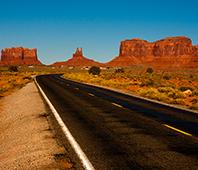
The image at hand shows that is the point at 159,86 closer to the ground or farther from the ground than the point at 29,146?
closer to the ground

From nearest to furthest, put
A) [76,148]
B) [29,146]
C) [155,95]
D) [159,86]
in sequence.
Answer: [76,148] < [29,146] < [155,95] < [159,86]

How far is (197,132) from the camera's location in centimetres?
990

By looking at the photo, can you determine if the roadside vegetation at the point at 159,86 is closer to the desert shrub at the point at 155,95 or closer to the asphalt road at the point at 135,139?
the desert shrub at the point at 155,95

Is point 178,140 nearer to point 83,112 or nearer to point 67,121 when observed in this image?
point 67,121

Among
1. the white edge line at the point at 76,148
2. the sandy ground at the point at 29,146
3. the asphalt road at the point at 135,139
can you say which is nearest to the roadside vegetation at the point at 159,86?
the asphalt road at the point at 135,139

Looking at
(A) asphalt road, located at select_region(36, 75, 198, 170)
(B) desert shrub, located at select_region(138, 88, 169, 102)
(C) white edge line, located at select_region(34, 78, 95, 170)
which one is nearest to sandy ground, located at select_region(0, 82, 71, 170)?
(C) white edge line, located at select_region(34, 78, 95, 170)

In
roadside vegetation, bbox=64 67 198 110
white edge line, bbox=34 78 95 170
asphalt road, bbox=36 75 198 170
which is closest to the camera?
white edge line, bbox=34 78 95 170

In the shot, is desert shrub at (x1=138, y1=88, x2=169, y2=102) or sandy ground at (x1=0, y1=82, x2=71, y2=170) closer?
sandy ground at (x1=0, y1=82, x2=71, y2=170)

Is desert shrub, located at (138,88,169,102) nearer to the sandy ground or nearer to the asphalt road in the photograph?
the asphalt road

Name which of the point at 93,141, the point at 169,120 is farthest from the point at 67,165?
the point at 169,120

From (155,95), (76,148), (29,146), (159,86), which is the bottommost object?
(159,86)

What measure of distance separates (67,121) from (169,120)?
390cm

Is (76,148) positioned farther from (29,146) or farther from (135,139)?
(135,139)

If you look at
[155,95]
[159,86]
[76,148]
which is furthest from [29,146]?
[159,86]
